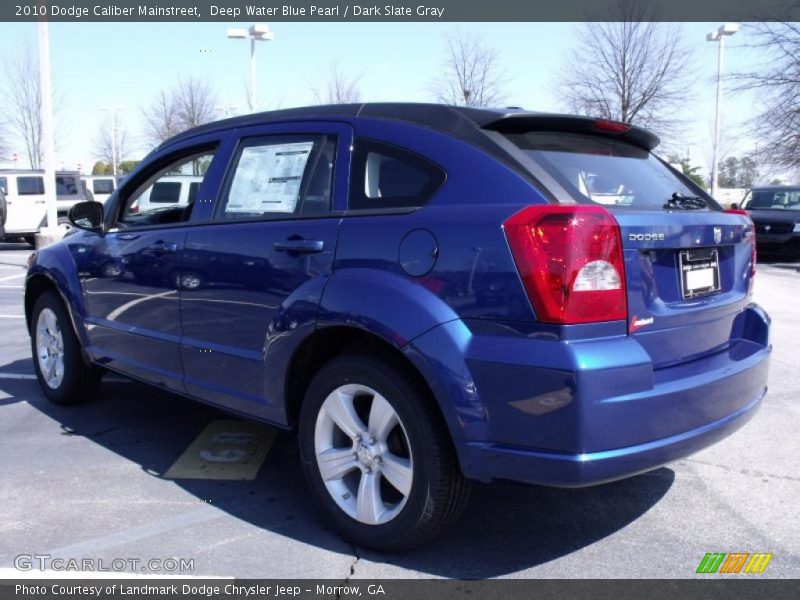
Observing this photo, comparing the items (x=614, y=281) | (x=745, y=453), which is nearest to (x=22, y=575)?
(x=614, y=281)

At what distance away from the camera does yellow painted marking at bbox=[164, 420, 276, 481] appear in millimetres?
4074

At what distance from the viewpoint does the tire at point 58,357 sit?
201 inches

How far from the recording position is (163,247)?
4109 mm

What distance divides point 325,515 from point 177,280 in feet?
4.94

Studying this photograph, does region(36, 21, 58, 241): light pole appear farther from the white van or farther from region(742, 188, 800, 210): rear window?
region(742, 188, 800, 210): rear window

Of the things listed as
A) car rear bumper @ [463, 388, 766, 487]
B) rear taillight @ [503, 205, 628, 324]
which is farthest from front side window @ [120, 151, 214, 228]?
car rear bumper @ [463, 388, 766, 487]

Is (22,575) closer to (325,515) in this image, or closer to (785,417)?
(325,515)

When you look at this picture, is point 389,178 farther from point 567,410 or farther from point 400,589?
point 400,589

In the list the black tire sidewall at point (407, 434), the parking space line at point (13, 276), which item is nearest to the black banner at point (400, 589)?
the black tire sidewall at point (407, 434)

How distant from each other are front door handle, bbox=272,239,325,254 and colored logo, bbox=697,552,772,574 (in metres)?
2.03

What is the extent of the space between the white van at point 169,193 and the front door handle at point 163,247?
0.95 feet

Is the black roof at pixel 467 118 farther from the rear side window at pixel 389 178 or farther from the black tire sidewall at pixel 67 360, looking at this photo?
the black tire sidewall at pixel 67 360

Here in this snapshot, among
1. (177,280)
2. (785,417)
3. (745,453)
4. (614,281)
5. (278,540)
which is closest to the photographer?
(614,281)

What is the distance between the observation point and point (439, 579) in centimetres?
294
